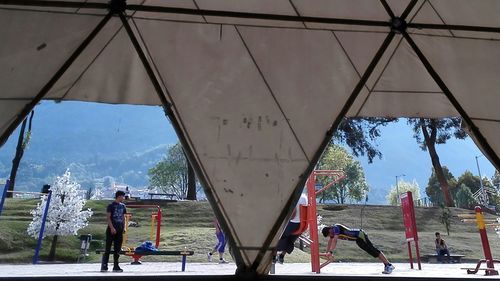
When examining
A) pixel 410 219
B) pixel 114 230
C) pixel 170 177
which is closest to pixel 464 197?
pixel 170 177

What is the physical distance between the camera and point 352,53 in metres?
6.16

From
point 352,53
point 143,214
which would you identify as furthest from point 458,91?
point 143,214

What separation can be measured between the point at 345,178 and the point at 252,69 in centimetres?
9547

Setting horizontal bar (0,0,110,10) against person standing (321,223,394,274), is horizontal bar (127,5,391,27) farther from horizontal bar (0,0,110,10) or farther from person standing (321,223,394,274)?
person standing (321,223,394,274)

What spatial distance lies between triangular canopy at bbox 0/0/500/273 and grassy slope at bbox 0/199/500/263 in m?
11.7

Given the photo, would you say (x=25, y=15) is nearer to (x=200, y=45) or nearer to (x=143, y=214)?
(x=200, y=45)

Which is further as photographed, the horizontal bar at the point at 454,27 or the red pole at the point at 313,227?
the red pole at the point at 313,227

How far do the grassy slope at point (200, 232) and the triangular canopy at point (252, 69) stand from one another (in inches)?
460

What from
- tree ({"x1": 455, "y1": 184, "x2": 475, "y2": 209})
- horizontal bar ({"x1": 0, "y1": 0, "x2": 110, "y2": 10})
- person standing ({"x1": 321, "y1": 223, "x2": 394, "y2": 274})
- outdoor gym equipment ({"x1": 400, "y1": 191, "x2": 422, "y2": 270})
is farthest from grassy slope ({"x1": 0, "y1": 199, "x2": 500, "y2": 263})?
tree ({"x1": 455, "y1": 184, "x2": 475, "y2": 209})

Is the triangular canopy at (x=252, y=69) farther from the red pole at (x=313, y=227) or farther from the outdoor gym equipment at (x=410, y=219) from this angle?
the outdoor gym equipment at (x=410, y=219)

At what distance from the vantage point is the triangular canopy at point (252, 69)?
5258 millimetres

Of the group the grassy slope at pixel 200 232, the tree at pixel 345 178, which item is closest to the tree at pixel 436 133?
the grassy slope at pixel 200 232

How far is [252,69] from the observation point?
585 cm

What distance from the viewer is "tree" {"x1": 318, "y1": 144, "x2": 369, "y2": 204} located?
83.6 metres
